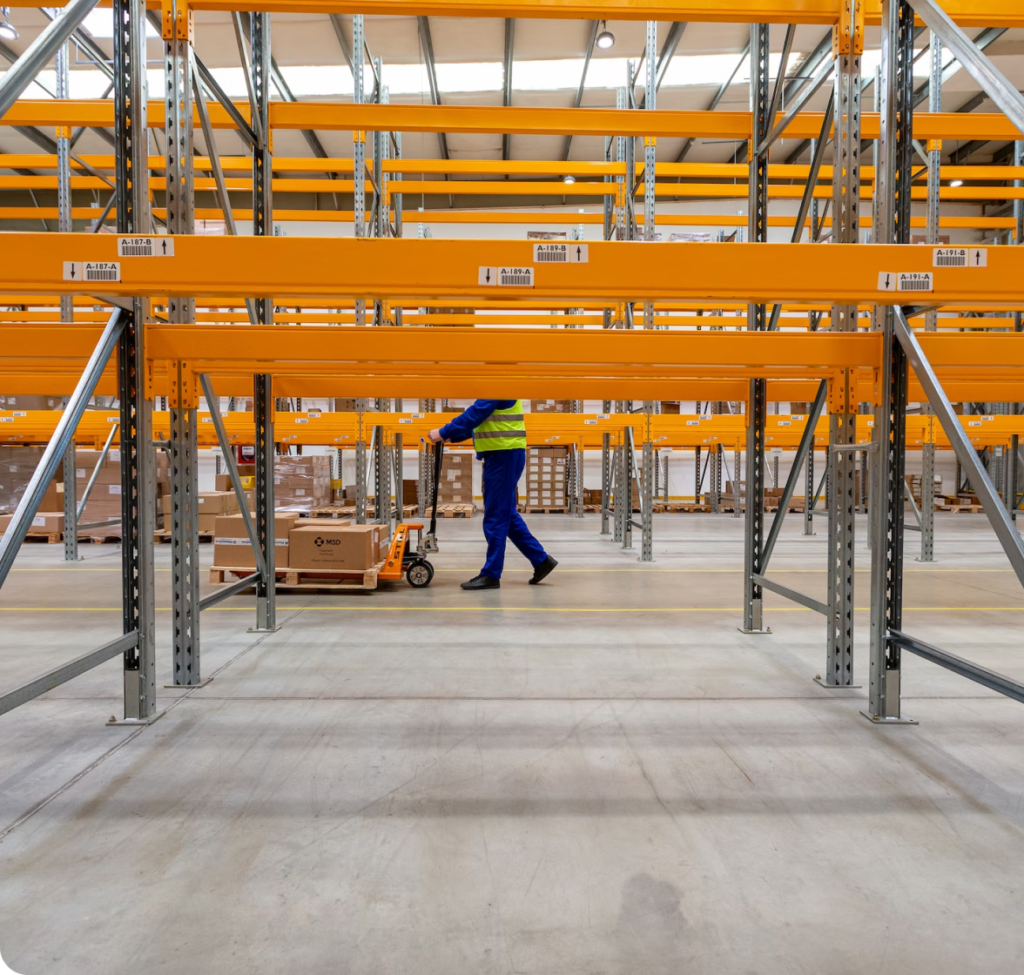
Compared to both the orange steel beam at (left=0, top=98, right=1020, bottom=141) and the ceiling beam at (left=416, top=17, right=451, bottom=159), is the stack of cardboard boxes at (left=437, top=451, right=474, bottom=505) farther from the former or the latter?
the orange steel beam at (left=0, top=98, right=1020, bottom=141)

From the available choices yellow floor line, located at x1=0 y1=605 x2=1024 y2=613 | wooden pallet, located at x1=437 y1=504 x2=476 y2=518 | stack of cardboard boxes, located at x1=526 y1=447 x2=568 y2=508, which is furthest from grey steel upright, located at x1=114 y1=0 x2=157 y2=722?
stack of cardboard boxes, located at x1=526 y1=447 x2=568 y2=508

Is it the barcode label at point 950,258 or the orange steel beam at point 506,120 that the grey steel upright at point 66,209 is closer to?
the orange steel beam at point 506,120

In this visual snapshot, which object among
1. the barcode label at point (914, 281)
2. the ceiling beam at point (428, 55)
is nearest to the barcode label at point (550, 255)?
the barcode label at point (914, 281)

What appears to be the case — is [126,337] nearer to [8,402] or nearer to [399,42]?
[399,42]

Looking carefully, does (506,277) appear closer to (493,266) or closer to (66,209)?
(493,266)

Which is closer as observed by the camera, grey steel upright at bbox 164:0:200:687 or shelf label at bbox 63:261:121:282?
shelf label at bbox 63:261:121:282

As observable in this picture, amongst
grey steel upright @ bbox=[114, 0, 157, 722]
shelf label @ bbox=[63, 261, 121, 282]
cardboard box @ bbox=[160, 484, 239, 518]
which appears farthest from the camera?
cardboard box @ bbox=[160, 484, 239, 518]

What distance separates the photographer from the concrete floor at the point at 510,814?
163 centimetres

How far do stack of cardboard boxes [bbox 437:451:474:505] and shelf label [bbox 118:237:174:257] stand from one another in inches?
479

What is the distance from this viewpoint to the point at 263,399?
455 cm

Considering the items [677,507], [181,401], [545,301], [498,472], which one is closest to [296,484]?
[498,472]

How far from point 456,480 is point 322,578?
344 inches

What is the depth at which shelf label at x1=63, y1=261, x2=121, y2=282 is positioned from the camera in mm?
2162

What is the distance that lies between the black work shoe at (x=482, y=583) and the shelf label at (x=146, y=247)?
13.6 feet
